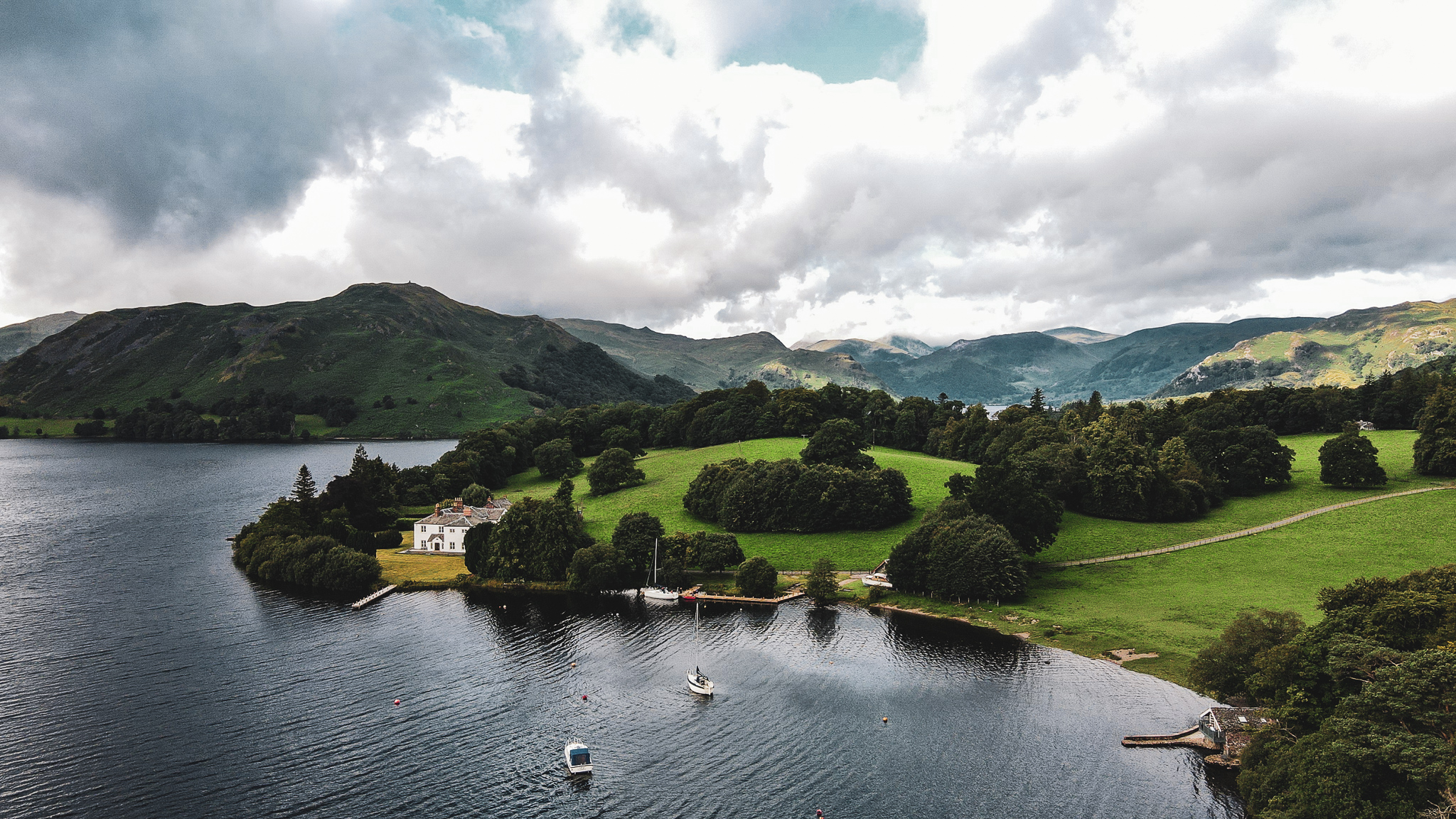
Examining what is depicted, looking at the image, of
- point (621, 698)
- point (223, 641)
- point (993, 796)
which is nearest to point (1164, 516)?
point (993, 796)

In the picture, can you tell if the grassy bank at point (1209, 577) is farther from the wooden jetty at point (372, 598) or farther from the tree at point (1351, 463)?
the wooden jetty at point (372, 598)

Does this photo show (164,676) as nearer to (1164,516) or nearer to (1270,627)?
(1270,627)

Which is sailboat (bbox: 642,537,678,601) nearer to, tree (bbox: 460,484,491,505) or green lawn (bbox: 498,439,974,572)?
green lawn (bbox: 498,439,974,572)

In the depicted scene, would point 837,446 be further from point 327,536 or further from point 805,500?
point 327,536

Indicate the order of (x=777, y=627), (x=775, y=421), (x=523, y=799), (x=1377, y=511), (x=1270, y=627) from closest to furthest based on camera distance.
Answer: (x=523, y=799), (x=1270, y=627), (x=777, y=627), (x=1377, y=511), (x=775, y=421)

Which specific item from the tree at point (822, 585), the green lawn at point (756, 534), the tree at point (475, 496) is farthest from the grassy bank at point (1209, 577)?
the tree at point (475, 496)

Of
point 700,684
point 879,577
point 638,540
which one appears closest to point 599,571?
point 638,540

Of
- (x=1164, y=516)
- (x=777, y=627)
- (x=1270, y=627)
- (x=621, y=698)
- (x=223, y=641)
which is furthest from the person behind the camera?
(x=1164, y=516)
